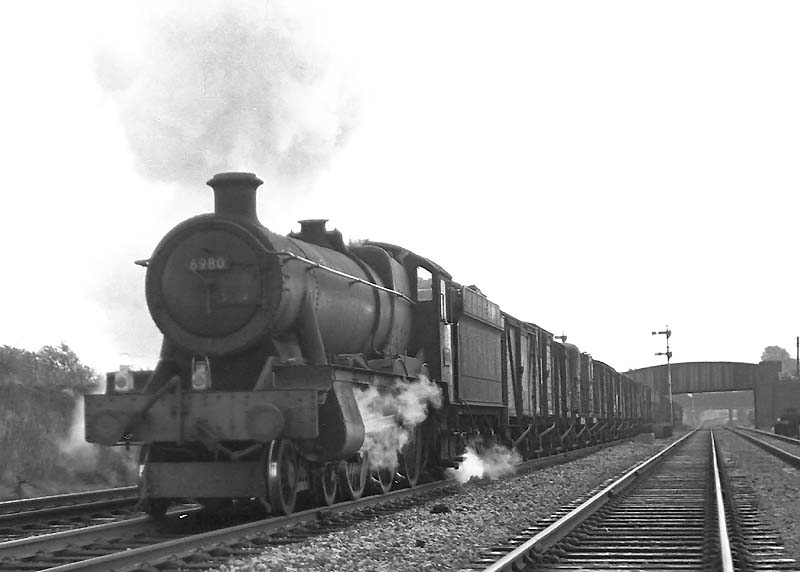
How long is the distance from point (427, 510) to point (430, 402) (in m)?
3.35

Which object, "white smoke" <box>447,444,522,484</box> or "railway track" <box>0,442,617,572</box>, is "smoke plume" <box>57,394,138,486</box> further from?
"railway track" <box>0,442,617,572</box>

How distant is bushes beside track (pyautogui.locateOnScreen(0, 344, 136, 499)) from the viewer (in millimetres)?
15312

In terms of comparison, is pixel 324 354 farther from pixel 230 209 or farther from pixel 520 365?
pixel 520 365

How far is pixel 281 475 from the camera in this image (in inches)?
398

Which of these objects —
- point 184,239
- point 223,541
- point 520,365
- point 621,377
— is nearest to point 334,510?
point 223,541

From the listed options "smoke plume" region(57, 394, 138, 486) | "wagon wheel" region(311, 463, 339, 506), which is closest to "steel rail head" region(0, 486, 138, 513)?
"smoke plume" region(57, 394, 138, 486)

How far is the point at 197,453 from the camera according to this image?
1045 centimetres

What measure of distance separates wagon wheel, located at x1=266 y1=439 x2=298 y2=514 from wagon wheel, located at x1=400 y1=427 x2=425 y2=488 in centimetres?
349

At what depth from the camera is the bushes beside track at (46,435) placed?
15312 mm

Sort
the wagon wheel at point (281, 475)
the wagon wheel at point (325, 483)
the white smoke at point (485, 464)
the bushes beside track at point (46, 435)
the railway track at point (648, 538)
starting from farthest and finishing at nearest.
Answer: the white smoke at point (485, 464)
the bushes beside track at point (46, 435)
the wagon wheel at point (325, 483)
the wagon wheel at point (281, 475)
the railway track at point (648, 538)

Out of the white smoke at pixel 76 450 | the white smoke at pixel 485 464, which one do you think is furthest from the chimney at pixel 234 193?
the white smoke at pixel 485 464

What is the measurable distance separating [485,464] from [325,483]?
25.3 ft

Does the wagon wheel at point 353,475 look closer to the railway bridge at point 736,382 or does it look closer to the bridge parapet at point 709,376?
the railway bridge at point 736,382

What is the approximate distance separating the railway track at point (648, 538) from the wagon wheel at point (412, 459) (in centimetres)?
263
